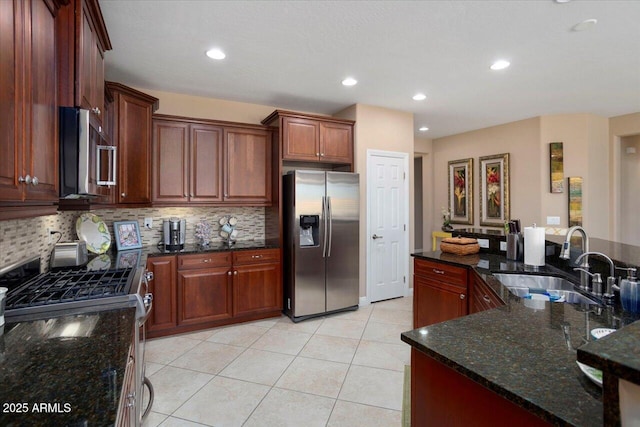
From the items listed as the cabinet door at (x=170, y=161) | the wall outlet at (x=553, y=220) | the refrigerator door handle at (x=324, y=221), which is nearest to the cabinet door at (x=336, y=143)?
the refrigerator door handle at (x=324, y=221)

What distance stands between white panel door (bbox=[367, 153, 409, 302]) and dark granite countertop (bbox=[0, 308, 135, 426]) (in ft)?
10.8

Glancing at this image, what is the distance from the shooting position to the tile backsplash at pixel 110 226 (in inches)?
69.6

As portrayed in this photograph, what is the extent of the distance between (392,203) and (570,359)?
3.51 meters

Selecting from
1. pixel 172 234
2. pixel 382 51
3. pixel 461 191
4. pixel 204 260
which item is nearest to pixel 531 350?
pixel 382 51

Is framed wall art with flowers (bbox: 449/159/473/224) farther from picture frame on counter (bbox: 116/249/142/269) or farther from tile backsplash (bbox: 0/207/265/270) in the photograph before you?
picture frame on counter (bbox: 116/249/142/269)

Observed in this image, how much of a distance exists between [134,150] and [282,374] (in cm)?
242

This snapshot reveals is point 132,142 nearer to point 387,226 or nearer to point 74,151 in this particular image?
point 74,151

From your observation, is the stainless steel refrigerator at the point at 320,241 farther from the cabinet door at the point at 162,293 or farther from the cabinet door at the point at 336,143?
the cabinet door at the point at 162,293

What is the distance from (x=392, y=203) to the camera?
14.5 feet

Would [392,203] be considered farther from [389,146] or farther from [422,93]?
[422,93]

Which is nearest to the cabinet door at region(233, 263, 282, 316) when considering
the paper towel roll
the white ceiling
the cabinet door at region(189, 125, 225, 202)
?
the cabinet door at region(189, 125, 225, 202)

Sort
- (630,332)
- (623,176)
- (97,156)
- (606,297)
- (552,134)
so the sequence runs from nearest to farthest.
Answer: (630,332) → (606,297) → (97,156) → (552,134) → (623,176)

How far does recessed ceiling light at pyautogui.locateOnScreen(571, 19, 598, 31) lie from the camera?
2.24m

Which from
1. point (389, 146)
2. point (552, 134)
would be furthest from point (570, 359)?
point (552, 134)
